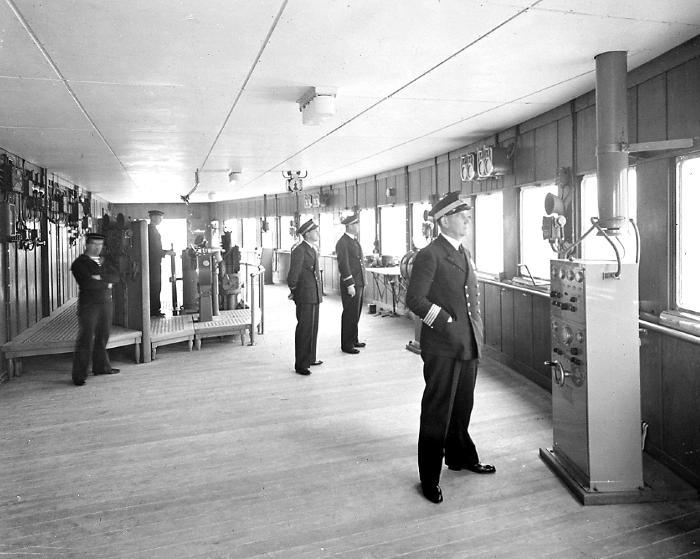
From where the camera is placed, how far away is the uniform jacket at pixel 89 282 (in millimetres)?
6117

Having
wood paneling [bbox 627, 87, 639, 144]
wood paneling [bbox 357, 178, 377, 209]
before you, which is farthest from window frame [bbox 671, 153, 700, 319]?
wood paneling [bbox 357, 178, 377, 209]

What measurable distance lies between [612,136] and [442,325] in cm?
177

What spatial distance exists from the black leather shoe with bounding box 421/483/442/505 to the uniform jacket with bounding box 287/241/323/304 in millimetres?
3319

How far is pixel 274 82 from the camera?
4.36 m

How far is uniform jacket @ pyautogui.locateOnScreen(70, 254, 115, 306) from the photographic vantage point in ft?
20.1

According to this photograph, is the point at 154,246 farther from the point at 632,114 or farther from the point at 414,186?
the point at 632,114

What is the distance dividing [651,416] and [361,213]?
900 centimetres

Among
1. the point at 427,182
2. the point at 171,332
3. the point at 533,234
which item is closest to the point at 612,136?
the point at 533,234

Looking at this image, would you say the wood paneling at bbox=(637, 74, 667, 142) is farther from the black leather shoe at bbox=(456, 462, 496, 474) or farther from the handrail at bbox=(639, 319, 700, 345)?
the black leather shoe at bbox=(456, 462, 496, 474)

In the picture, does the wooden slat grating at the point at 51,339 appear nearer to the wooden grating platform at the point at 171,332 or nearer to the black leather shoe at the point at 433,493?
the wooden grating platform at the point at 171,332

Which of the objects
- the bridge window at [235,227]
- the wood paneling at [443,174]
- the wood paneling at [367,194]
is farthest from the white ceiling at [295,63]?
the bridge window at [235,227]

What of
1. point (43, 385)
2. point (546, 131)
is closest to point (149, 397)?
point (43, 385)

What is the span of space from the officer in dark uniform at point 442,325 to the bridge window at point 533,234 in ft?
9.57

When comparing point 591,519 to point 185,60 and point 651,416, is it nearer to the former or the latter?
point 651,416
